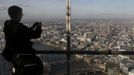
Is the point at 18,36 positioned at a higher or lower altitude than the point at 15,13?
lower

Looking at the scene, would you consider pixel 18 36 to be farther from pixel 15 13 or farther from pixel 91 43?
pixel 91 43

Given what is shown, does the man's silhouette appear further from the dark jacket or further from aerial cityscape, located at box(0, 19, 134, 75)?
aerial cityscape, located at box(0, 19, 134, 75)

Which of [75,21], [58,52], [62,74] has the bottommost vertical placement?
[62,74]

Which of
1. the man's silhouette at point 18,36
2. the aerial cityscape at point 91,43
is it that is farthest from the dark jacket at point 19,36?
the aerial cityscape at point 91,43

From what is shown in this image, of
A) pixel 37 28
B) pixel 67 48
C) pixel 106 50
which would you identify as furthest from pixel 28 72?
pixel 106 50

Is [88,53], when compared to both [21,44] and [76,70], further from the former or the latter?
[21,44]

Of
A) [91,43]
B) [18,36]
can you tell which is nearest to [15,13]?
[18,36]

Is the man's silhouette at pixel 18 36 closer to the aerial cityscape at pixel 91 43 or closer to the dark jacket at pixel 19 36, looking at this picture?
the dark jacket at pixel 19 36
